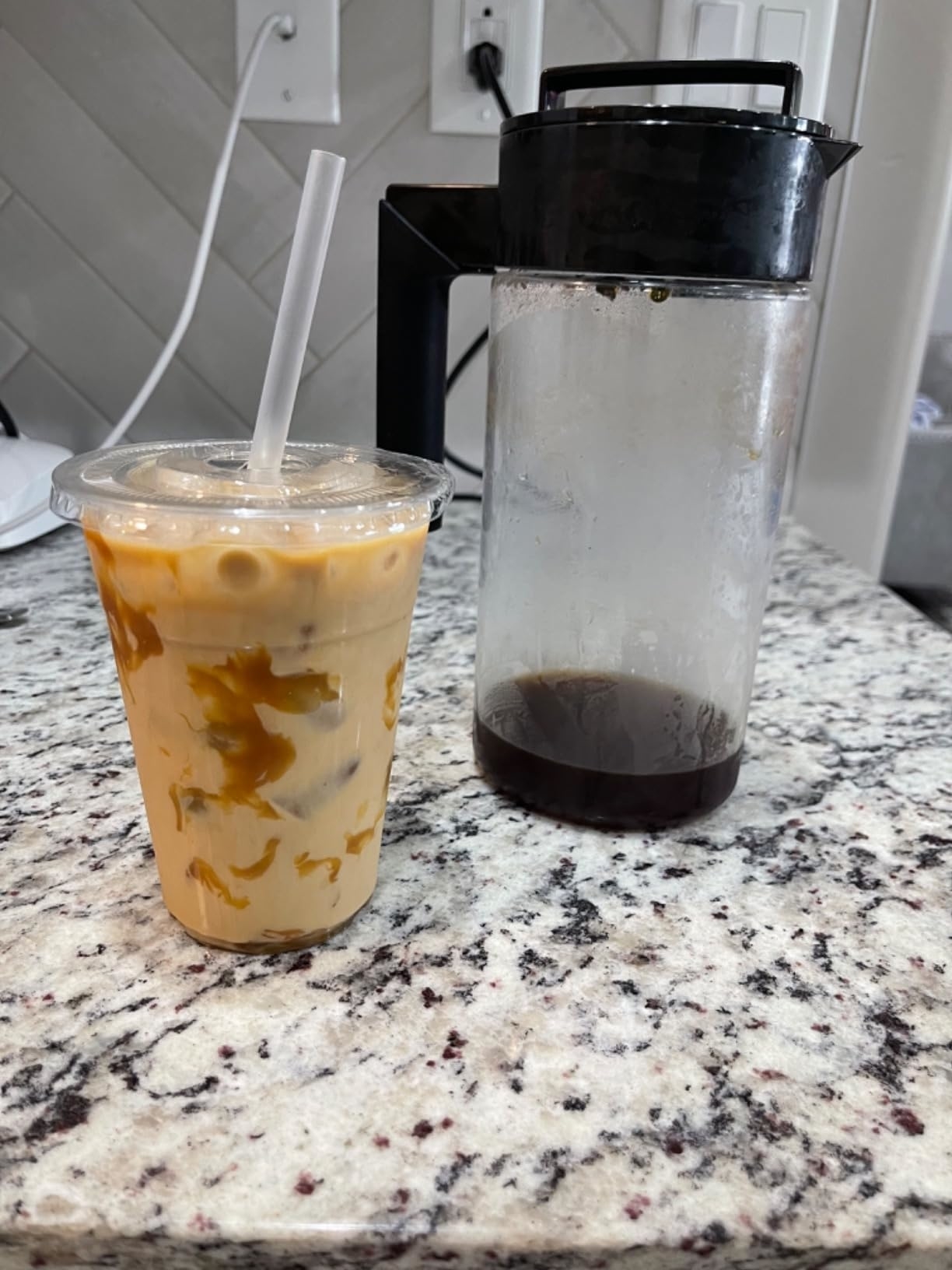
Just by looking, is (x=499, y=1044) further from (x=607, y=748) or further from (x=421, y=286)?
(x=421, y=286)

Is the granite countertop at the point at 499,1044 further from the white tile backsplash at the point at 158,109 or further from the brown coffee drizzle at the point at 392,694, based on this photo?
the white tile backsplash at the point at 158,109

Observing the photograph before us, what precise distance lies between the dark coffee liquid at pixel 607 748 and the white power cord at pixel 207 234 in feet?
1.70

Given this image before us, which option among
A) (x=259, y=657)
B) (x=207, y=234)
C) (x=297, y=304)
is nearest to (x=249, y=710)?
(x=259, y=657)

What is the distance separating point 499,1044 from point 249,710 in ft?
0.45

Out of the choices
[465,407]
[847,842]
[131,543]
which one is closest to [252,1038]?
[131,543]

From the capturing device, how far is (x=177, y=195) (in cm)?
90

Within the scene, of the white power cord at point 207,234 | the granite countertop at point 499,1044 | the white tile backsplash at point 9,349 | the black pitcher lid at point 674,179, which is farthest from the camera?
the white tile backsplash at point 9,349

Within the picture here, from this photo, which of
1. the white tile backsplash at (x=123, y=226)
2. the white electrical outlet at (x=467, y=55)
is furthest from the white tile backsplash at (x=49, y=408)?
the white electrical outlet at (x=467, y=55)

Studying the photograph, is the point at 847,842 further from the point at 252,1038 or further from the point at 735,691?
the point at 252,1038

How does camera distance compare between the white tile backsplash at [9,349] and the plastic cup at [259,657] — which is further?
the white tile backsplash at [9,349]

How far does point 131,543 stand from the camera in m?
0.31

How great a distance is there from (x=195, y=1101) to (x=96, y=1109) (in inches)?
1.1

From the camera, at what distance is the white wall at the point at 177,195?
0.85 meters

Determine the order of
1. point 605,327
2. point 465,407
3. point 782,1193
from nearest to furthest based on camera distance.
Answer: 1. point 782,1193
2. point 605,327
3. point 465,407
